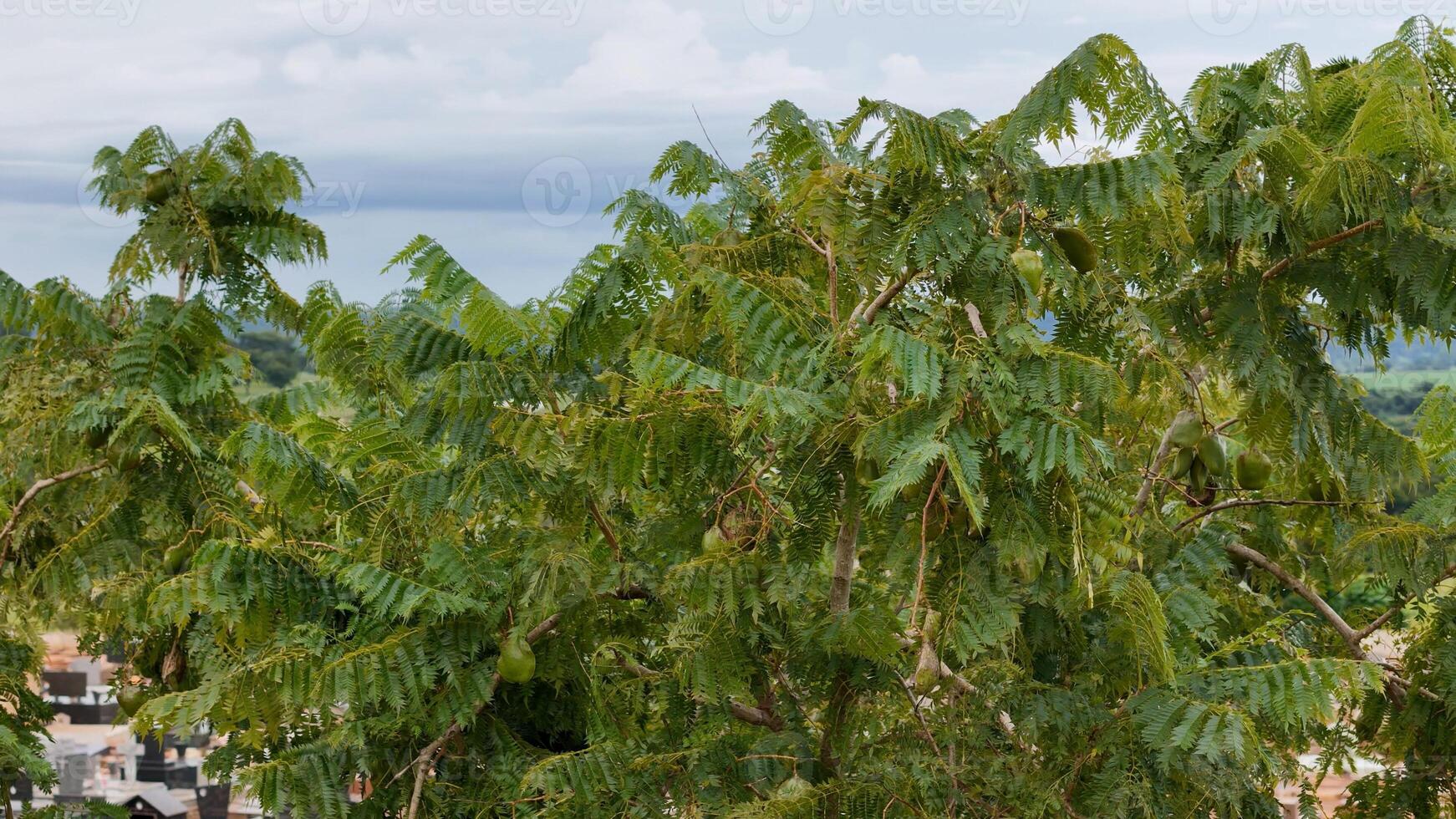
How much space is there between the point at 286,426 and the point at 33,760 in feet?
5.96

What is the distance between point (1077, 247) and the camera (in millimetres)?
3154

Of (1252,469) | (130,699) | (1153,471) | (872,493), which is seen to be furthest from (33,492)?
(1252,469)

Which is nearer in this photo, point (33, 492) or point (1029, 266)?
point (1029, 266)

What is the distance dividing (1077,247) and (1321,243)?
1429mm

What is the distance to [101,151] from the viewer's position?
593 centimetres

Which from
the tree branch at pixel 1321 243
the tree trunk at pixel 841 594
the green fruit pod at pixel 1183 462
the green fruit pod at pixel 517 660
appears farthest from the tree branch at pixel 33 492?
the tree branch at pixel 1321 243

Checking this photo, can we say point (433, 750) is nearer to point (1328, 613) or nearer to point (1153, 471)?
point (1153, 471)

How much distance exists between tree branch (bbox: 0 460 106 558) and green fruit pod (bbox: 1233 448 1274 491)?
454cm

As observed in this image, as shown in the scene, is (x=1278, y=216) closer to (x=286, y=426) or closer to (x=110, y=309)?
(x=286, y=426)

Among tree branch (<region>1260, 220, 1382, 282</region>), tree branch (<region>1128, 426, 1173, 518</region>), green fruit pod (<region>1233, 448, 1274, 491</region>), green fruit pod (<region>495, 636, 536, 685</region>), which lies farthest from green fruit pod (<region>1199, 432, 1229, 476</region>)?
green fruit pod (<region>495, 636, 536, 685</region>)

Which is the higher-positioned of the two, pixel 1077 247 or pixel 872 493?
pixel 1077 247

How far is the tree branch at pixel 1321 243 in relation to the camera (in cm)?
398

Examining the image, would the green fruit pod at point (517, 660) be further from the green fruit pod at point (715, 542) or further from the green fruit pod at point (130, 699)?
the green fruit pod at point (130, 699)

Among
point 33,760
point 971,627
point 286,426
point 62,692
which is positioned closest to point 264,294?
point 286,426
